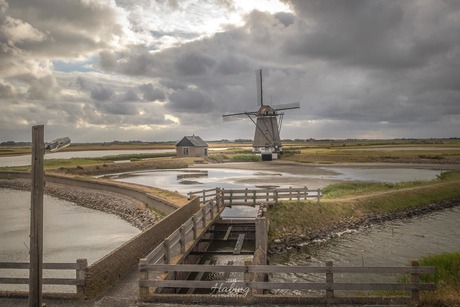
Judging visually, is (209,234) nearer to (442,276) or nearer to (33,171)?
(442,276)

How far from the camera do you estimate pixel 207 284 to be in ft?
33.0

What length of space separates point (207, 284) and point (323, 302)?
3168mm

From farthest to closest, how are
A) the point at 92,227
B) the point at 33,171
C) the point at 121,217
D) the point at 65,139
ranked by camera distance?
the point at 121,217, the point at 92,227, the point at 65,139, the point at 33,171

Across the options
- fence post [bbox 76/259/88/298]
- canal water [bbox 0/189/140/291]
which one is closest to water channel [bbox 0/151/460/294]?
canal water [bbox 0/189/140/291]

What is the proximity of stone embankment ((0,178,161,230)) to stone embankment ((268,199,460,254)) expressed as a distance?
431 inches

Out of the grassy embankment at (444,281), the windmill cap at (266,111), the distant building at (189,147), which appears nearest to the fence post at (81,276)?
the grassy embankment at (444,281)

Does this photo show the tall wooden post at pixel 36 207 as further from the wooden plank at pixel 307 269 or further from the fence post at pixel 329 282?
the fence post at pixel 329 282

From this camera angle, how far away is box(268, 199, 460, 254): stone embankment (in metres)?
24.7

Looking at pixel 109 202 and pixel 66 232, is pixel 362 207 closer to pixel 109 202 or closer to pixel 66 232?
pixel 66 232

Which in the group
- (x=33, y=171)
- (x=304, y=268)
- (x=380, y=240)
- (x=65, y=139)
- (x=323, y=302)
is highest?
(x=65, y=139)

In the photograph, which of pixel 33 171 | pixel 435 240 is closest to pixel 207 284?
pixel 33 171

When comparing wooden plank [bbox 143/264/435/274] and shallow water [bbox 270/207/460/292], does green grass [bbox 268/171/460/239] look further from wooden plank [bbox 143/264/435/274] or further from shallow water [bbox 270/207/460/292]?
wooden plank [bbox 143/264/435/274]

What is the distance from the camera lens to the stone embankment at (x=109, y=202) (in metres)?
31.7

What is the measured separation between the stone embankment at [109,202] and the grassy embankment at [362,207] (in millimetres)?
10988
